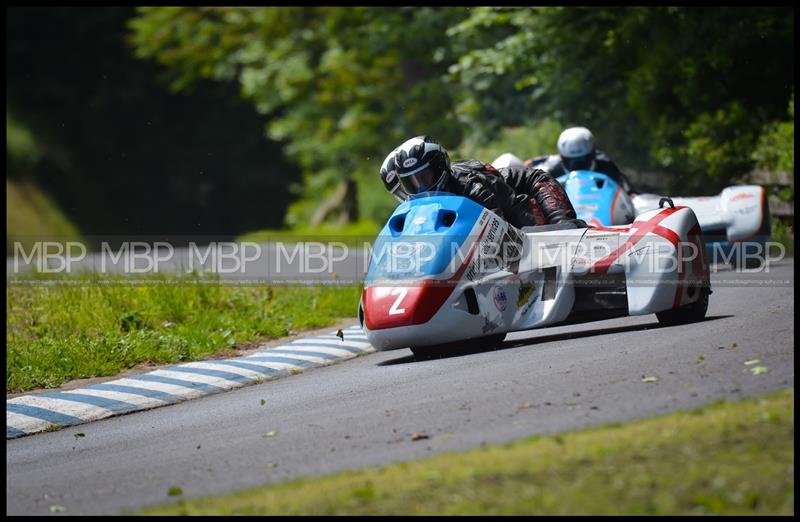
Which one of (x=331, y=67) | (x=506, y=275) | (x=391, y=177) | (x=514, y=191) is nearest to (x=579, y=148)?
(x=514, y=191)

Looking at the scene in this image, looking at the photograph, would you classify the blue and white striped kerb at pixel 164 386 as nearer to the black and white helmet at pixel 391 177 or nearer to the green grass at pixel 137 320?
the green grass at pixel 137 320

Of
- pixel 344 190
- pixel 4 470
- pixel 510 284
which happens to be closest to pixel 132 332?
pixel 510 284

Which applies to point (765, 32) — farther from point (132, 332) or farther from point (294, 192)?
point (294, 192)

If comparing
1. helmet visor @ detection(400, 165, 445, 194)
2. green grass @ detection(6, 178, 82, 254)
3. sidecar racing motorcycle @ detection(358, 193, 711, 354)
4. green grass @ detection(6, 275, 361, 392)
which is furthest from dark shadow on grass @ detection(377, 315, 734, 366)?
green grass @ detection(6, 178, 82, 254)

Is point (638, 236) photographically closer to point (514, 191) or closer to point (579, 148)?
point (514, 191)

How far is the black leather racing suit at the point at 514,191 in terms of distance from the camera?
1068cm

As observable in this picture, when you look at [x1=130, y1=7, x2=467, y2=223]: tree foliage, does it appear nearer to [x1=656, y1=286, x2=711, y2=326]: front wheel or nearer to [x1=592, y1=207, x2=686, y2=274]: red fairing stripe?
[x1=592, y1=207, x2=686, y2=274]: red fairing stripe

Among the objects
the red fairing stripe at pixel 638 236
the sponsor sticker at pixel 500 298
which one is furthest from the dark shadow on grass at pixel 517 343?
the red fairing stripe at pixel 638 236

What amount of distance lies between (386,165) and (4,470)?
4.38 metres

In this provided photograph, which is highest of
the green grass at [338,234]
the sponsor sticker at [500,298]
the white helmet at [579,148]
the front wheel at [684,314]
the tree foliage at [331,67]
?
Result: the tree foliage at [331,67]

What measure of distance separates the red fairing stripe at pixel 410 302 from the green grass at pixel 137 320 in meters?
Answer: 2.70

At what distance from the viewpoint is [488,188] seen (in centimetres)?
1089

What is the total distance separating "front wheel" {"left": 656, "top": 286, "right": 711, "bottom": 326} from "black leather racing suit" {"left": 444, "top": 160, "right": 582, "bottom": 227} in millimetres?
1137

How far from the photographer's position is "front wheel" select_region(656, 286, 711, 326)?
1019 cm
